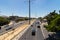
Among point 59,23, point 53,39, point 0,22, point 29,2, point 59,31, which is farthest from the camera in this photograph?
point 0,22

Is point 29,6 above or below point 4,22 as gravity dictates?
above

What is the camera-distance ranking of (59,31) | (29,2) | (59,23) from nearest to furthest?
1. (59,23)
2. (59,31)
3. (29,2)

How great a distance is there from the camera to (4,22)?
317ft

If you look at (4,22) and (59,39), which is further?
(4,22)

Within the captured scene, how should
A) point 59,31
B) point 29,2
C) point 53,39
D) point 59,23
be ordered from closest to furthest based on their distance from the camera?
point 53,39 < point 59,23 < point 59,31 < point 29,2

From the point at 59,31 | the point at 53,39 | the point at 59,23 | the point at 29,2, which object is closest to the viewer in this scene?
the point at 53,39

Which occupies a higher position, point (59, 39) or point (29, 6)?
point (29, 6)

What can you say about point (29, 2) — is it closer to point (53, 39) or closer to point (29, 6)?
point (29, 6)

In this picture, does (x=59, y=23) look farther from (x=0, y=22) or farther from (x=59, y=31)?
(x=0, y=22)

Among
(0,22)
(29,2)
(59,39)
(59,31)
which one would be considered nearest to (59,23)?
(59,39)

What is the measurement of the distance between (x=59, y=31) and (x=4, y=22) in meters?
66.1

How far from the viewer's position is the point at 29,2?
277ft

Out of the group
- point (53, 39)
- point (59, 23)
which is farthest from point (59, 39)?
point (59, 23)

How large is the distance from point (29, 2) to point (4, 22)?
67.8 feet
